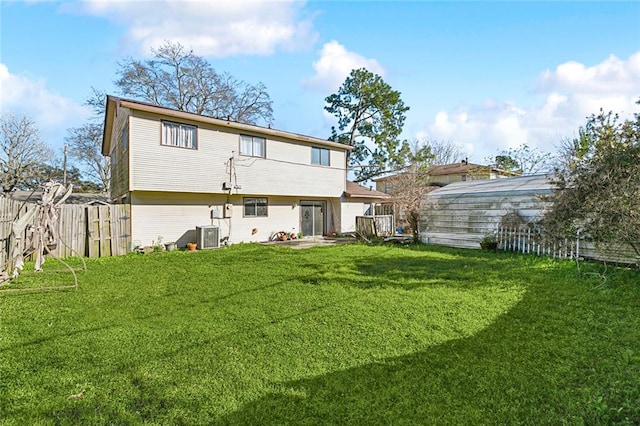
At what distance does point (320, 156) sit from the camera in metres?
16.7

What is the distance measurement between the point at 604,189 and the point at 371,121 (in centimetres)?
2091

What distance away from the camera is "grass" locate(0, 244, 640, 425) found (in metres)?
2.54

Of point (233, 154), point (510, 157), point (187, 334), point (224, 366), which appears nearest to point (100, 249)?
point (233, 154)

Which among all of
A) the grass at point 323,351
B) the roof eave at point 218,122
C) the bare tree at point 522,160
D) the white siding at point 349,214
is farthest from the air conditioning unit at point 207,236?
the bare tree at point 522,160

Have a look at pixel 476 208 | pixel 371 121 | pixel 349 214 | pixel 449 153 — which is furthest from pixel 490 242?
pixel 449 153

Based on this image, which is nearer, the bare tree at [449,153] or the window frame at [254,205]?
the window frame at [254,205]

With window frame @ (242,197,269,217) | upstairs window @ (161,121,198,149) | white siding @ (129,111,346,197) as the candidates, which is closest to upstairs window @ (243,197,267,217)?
window frame @ (242,197,269,217)

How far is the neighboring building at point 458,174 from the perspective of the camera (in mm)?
25797

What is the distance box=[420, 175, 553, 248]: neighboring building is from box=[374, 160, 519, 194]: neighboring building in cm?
1244

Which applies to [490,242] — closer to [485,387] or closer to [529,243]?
[529,243]

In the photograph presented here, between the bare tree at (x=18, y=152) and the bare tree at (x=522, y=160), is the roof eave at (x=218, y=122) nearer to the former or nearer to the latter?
the bare tree at (x=522, y=160)

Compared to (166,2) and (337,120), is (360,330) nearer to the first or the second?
(166,2)

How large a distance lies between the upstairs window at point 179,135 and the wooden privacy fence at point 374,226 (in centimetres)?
795

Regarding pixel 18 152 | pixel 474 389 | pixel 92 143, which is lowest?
pixel 474 389
